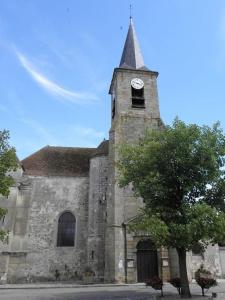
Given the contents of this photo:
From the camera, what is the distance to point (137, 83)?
25094mm

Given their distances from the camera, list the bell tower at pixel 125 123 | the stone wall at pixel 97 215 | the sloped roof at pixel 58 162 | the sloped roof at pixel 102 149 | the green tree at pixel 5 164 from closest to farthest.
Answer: the green tree at pixel 5 164 < the bell tower at pixel 125 123 < the stone wall at pixel 97 215 < the sloped roof at pixel 102 149 < the sloped roof at pixel 58 162

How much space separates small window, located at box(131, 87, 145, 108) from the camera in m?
24.1

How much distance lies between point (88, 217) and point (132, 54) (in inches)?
580

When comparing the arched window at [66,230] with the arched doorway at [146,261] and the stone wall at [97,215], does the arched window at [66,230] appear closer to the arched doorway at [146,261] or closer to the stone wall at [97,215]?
the stone wall at [97,215]

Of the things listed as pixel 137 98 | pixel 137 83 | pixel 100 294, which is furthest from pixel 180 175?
pixel 137 83

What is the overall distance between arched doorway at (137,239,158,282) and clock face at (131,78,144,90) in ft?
40.1

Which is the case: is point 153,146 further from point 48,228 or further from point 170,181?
point 48,228

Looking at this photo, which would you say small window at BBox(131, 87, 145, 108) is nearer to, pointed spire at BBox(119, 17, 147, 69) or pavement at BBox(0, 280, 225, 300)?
pointed spire at BBox(119, 17, 147, 69)

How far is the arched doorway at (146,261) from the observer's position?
58.3 ft

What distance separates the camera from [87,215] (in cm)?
2209

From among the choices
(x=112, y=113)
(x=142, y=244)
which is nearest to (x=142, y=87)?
(x=112, y=113)

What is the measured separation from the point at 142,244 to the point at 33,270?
24.4 ft

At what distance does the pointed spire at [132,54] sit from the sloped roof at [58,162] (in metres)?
8.16

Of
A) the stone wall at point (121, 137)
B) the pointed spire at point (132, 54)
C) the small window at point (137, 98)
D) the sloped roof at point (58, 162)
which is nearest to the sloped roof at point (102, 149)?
the stone wall at point (121, 137)
